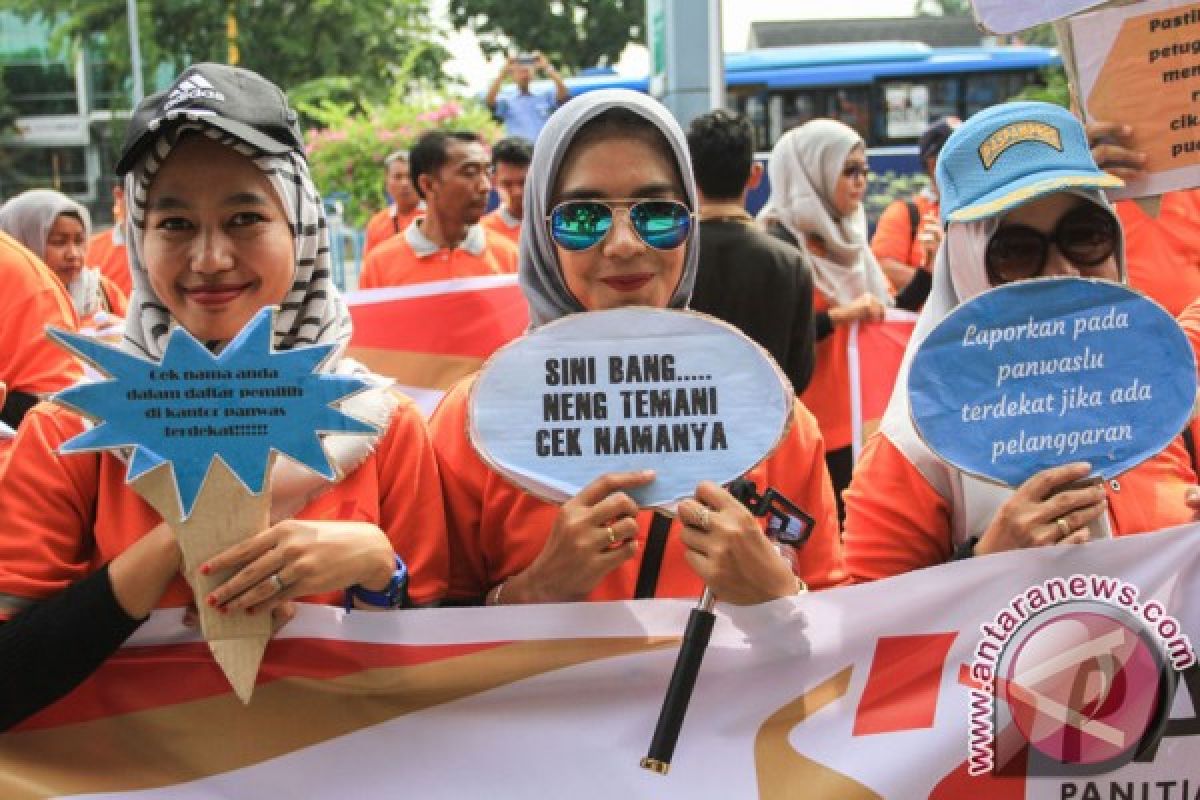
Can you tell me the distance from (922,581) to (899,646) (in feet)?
0.33

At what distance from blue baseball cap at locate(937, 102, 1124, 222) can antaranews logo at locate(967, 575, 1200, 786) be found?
0.64m

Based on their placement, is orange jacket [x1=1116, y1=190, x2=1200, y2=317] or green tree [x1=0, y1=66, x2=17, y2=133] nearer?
orange jacket [x1=1116, y1=190, x2=1200, y2=317]

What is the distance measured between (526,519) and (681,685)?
36 centimetres

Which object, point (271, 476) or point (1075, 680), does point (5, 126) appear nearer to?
point (271, 476)

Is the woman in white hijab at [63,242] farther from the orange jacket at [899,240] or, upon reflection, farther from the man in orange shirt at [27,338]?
the orange jacket at [899,240]

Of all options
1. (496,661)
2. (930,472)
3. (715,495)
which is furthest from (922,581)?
(496,661)

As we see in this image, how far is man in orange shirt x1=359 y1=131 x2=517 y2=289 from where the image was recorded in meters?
6.25

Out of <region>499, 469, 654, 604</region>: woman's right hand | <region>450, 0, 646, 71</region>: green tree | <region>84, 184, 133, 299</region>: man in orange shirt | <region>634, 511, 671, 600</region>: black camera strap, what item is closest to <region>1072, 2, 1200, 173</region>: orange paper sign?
<region>634, 511, 671, 600</region>: black camera strap


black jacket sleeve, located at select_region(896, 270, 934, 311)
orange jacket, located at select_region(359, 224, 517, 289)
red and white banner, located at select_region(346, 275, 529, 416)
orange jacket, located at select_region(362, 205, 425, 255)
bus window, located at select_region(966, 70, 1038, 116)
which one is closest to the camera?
→ red and white banner, located at select_region(346, 275, 529, 416)

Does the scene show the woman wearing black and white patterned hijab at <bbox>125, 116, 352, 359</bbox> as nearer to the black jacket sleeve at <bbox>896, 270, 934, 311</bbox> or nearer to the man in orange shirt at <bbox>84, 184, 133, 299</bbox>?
the black jacket sleeve at <bbox>896, 270, 934, 311</bbox>

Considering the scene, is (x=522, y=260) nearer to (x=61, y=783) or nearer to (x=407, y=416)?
(x=407, y=416)

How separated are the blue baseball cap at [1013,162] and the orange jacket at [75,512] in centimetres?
105

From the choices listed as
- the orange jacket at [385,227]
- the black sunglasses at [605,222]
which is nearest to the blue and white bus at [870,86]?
the orange jacket at [385,227]

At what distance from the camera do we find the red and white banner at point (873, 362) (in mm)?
5160
